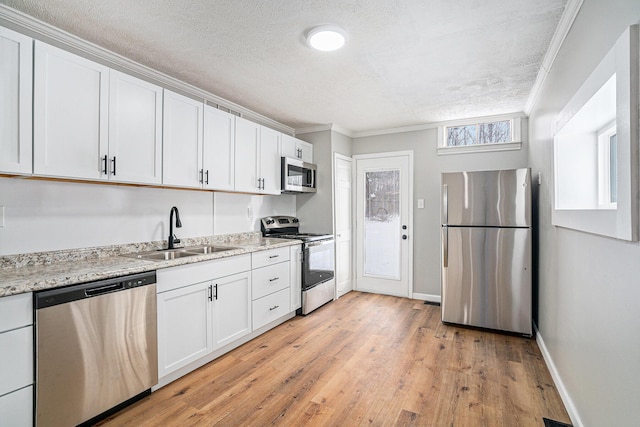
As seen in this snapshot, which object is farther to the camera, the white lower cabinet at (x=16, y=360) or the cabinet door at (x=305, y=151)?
the cabinet door at (x=305, y=151)

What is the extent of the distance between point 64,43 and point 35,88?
2.10ft

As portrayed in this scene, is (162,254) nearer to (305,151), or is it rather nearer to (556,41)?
(305,151)

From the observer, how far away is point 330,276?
4230mm

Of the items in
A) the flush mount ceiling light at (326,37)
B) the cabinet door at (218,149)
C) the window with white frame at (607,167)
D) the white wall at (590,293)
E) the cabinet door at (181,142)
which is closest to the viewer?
the white wall at (590,293)

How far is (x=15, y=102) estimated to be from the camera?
5.63 ft

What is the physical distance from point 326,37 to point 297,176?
2075mm

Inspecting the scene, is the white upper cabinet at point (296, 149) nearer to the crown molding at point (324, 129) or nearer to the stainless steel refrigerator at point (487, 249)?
the crown molding at point (324, 129)

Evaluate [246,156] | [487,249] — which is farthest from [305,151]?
[487,249]

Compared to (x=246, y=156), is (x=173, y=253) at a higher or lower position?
A: lower

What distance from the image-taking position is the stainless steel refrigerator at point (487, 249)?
3131 mm

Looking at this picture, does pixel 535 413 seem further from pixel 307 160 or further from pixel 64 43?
pixel 64 43

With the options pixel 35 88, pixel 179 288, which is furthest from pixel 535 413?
pixel 35 88

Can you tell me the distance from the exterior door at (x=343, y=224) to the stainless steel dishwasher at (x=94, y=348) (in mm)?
2763

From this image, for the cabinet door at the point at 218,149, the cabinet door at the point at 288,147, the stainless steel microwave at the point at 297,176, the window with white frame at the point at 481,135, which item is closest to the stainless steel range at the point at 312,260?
the stainless steel microwave at the point at 297,176
